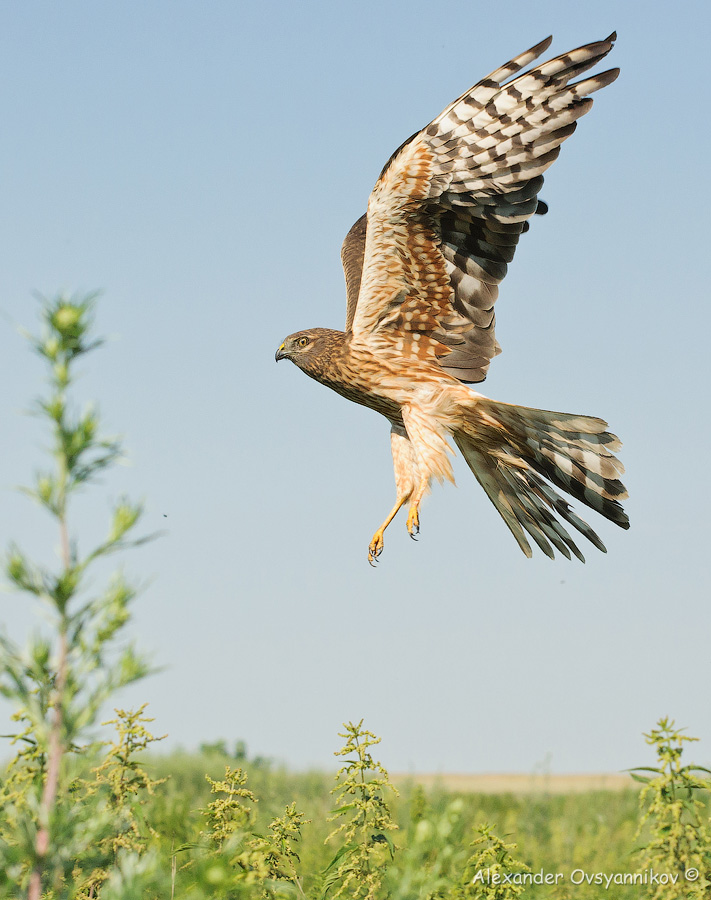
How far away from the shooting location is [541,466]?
670cm

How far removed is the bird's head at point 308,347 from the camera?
7.25 m

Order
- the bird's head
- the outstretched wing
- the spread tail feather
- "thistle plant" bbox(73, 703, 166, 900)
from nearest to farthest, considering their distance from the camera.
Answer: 1. "thistle plant" bbox(73, 703, 166, 900)
2. the outstretched wing
3. the spread tail feather
4. the bird's head

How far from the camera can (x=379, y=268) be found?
6680mm

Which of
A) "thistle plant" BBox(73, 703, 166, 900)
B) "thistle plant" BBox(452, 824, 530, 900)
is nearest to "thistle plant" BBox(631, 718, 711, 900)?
"thistle plant" BBox(452, 824, 530, 900)

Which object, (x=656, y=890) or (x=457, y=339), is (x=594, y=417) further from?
(x=656, y=890)

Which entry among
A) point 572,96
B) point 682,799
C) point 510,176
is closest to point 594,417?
point 510,176

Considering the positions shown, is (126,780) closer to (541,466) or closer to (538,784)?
(541,466)

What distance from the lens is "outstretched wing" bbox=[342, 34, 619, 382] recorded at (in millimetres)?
5996

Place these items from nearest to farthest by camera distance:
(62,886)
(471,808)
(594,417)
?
(62,886) → (594,417) → (471,808)

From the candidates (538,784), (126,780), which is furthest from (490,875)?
(538,784)

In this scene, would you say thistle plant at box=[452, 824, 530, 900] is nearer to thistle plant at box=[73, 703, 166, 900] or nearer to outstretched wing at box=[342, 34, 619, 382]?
thistle plant at box=[73, 703, 166, 900]

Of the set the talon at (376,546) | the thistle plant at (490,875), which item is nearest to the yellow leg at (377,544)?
the talon at (376,546)

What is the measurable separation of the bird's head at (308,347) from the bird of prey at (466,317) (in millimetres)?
11

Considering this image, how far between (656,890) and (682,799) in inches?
20.3
